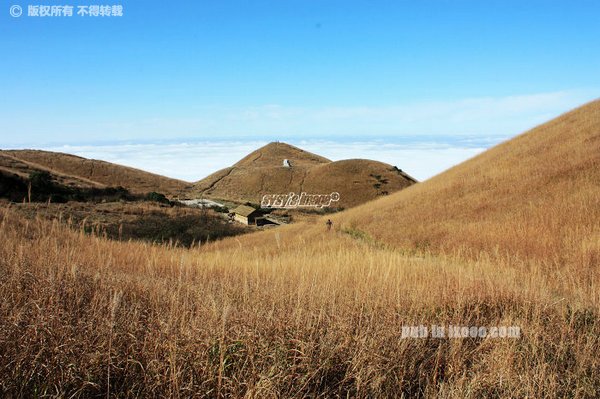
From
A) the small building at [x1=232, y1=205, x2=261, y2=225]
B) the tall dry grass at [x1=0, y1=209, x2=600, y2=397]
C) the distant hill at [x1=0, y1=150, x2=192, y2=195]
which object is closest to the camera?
the tall dry grass at [x1=0, y1=209, x2=600, y2=397]

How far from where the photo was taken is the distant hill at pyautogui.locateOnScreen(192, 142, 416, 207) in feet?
270

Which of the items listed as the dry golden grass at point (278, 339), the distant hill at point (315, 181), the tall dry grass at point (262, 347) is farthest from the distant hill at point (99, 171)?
the tall dry grass at point (262, 347)

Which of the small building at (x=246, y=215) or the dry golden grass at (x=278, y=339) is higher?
the dry golden grass at (x=278, y=339)

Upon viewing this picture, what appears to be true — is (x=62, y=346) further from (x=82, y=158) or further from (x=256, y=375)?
(x=82, y=158)

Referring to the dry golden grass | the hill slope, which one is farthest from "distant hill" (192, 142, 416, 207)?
the dry golden grass

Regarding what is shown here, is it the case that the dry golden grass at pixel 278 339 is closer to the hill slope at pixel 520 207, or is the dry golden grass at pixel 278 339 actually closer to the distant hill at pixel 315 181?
the hill slope at pixel 520 207

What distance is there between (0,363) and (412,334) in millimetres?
3604

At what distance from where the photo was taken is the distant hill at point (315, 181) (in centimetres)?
8231

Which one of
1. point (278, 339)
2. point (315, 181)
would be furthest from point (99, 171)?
point (278, 339)

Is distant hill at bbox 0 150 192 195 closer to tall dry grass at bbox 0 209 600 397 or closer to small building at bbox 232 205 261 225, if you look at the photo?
small building at bbox 232 205 261 225

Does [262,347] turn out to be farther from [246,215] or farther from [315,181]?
[315,181]

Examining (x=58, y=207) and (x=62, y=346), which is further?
(x=58, y=207)

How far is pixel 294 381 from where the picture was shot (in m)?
3.27

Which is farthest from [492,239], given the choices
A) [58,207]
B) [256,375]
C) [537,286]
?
[58,207]
